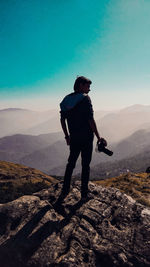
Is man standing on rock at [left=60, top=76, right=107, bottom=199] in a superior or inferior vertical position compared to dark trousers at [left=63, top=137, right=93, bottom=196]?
superior

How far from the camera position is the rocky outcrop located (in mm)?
4402

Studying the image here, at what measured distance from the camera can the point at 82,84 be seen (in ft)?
19.5

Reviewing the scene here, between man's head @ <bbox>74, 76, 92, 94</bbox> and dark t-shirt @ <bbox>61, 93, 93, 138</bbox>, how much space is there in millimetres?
289

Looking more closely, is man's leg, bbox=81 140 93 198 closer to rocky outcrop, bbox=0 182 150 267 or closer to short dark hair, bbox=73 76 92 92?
rocky outcrop, bbox=0 182 150 267

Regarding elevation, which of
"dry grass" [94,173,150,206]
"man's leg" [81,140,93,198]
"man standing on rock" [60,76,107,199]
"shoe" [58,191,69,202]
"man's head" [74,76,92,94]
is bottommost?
"dry grass" [94,173,150,206]

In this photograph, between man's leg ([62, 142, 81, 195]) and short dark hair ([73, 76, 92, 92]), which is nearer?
short dark hair ([73, 76, 92, 92])

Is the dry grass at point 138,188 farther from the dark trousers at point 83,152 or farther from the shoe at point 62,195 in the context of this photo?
the shoe at point 62,195

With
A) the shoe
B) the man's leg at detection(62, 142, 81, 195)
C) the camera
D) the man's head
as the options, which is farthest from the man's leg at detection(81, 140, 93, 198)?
the man's head

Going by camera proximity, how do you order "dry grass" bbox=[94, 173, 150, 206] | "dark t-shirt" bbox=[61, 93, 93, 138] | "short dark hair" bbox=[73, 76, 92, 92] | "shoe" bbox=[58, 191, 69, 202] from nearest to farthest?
1. "dark t-shirt" bbox=[61, 93, 93, 138]
2. "short dark hair" bbox=[73, 76, 92, 92]
3. "shoe" bbox=[58, 191, 69, 202]
4. "dry grass" bbox=[94, 173, 150, 206]

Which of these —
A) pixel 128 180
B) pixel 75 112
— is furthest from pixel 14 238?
pixel 128 180

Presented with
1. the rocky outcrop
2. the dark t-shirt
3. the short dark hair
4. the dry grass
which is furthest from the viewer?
the dry grass

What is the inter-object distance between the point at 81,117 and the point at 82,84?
101 centimetres

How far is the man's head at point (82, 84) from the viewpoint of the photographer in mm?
5934

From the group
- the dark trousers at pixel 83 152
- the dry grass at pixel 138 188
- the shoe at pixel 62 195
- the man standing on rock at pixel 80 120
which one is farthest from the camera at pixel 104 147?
the dry grass at pixel 138 188
